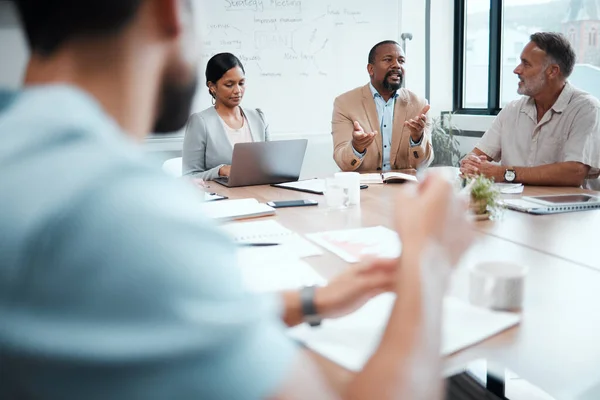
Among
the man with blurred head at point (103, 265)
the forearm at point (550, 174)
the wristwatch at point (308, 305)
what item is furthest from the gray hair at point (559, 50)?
the man with blurred head at point (103, 265)

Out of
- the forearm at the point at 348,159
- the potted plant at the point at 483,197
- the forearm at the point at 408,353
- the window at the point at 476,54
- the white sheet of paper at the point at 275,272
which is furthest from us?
the window at the point at 476,54

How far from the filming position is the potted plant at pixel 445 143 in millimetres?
4652

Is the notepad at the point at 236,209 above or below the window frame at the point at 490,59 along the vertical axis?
below

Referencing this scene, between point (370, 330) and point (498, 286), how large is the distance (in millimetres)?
261

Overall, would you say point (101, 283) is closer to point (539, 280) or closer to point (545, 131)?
point (539, 280)

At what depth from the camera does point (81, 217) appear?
1.10 ft

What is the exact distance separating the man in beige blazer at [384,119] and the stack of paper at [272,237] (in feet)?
4.68

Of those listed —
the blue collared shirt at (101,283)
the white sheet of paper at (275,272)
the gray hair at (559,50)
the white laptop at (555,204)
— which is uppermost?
the gray hair at (559,50)

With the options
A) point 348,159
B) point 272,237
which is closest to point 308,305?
point 272,237

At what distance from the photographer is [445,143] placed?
465cm

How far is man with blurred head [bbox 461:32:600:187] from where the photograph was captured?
2.48m

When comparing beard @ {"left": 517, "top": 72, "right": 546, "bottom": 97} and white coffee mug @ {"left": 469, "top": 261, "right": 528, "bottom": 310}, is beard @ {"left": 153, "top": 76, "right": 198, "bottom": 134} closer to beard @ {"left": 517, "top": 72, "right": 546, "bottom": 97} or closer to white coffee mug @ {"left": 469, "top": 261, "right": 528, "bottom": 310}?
white coffee mug @ {"left": 469, "top": 261, "right": 528, "bottom": 310}

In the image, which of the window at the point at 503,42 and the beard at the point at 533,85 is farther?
the window at the point at 503,42

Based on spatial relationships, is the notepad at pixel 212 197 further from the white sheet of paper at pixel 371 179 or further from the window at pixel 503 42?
the window at pixel 503 42
